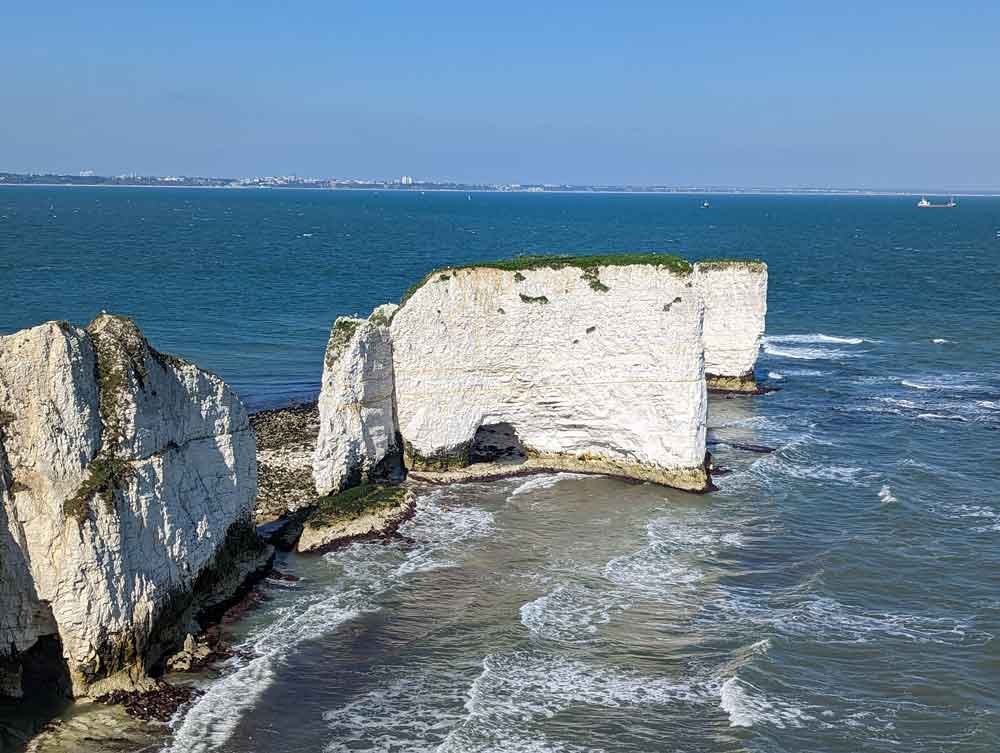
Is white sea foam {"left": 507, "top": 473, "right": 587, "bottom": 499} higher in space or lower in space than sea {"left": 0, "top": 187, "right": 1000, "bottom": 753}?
higher

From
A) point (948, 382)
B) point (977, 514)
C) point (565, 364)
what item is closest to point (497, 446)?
point (565, 364)

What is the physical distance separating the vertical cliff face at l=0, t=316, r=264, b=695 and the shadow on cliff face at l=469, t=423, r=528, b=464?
50.1 ft

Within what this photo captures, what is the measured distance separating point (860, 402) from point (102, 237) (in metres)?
99.1

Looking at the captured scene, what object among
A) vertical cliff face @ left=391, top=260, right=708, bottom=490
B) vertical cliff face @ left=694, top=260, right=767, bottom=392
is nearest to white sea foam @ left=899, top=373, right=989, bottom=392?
vertical cliff face @ left=694, top=260, right=767, bottom=392

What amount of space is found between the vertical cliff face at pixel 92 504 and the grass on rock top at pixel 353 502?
6542 mm

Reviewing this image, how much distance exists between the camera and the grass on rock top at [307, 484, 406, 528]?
2962 cm

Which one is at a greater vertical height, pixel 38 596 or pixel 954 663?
pixel 38 596

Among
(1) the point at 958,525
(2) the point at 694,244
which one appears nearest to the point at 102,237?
(2) the point at 694,244

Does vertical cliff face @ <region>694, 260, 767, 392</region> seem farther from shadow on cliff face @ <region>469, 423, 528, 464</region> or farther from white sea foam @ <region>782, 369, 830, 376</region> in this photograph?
shadow on cliff face @ <region>469, 423, 528, 464</region>

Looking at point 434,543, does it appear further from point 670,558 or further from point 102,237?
point 102,237

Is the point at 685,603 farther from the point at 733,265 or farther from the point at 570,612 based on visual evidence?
the point at 733,265

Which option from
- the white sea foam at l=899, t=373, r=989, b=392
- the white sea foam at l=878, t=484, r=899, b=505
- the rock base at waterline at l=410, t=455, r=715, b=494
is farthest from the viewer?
the white sea foam at l=899, t=373, r=989, b=392

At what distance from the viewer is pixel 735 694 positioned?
21078 millimetres

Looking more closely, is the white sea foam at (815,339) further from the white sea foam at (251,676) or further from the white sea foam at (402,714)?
the white sea foam at (402,714)
